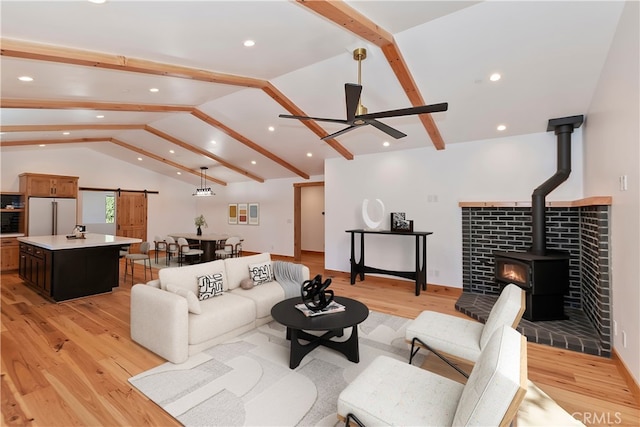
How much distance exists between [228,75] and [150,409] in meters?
A: 3.72

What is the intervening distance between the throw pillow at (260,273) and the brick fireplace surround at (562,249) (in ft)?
9.49

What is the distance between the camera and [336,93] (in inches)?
169

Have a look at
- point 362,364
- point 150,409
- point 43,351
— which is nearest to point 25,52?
point 43,351

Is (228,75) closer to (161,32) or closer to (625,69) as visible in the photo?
(161,32)

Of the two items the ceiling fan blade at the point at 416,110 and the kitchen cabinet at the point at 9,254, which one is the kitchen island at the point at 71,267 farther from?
the ceiling fan blade at the point at 416,110

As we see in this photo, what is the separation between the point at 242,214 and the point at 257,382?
27.5 feet

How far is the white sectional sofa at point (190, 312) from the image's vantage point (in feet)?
9.45

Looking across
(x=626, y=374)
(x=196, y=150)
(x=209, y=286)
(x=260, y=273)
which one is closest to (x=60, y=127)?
(x=196, y=150)

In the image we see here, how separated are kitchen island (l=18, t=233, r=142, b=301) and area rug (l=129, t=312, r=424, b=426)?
10.4 feet

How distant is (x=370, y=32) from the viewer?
2795mm

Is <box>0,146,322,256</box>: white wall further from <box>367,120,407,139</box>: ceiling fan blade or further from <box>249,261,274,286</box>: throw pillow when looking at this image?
<box>367,120,407,139</box>: ceiling fan blade

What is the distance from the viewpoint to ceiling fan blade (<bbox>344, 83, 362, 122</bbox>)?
104 inches

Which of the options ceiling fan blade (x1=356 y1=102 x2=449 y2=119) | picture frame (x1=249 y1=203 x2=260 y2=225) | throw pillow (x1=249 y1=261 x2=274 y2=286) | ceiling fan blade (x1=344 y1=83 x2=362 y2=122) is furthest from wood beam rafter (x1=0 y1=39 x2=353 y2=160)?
picture frame (x1=249 y1=203 x2=260 y2=225)

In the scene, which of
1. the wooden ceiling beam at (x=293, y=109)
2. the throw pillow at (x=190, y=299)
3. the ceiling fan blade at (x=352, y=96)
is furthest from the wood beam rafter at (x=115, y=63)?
the throw pillow at (x=190, y=299)
